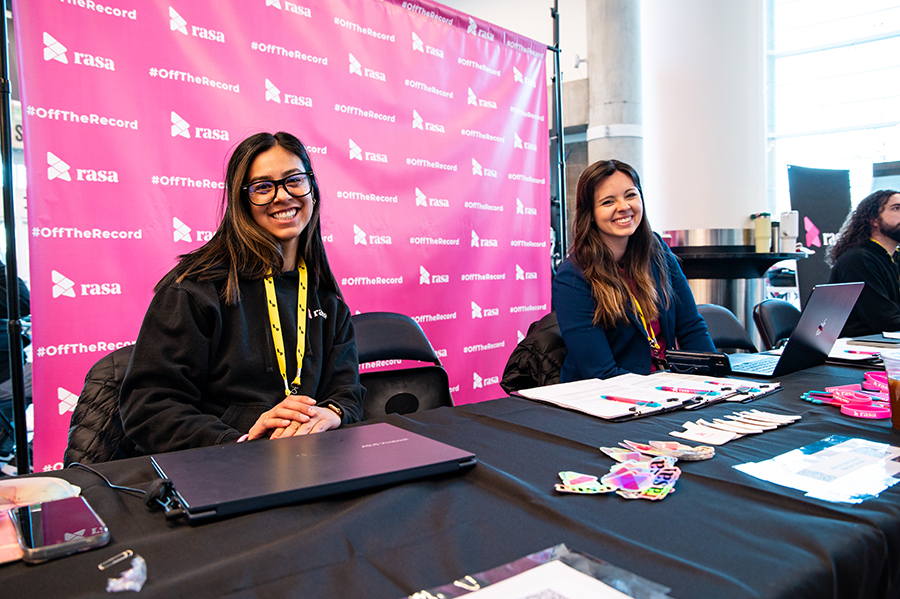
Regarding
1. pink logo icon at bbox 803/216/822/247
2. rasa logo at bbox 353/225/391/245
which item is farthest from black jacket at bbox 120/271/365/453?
pink logo icon at bbox 803/216/822/247

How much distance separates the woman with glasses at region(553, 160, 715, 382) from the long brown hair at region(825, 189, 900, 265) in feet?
5.96

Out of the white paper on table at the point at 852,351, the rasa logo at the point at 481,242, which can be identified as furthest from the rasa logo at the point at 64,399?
the white paper on table at the point at 852,351

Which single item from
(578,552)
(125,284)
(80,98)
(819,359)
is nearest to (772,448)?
(578,552)

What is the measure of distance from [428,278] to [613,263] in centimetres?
128

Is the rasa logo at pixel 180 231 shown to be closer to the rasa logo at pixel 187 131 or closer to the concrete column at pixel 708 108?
the rasa logo at pixel 187 131

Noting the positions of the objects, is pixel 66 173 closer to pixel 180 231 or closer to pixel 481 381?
pixel 180 231

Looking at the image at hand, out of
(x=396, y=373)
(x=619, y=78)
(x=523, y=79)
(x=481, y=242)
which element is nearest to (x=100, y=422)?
(x=396, y=373)

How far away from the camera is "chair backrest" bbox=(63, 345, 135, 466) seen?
126cm

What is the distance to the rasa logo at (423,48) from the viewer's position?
3.15 m

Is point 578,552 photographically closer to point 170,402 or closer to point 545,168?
point 170,402

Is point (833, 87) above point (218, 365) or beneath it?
above

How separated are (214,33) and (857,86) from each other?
7.14 m

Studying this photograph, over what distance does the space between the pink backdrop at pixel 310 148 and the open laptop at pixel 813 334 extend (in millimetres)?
1870

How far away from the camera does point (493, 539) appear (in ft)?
1.93
